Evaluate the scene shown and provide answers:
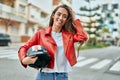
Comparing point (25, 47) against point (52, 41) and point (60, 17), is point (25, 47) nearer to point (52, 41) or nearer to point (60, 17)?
point (52, 41)

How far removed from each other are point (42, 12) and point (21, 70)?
156 cm

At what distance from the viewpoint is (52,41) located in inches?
78.7

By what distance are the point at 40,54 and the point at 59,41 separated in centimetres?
21

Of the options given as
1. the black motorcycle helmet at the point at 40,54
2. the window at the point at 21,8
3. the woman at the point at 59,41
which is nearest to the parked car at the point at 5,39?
the window at the point at 21,8

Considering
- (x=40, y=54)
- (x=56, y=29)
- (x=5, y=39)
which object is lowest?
(x=5, y=39)

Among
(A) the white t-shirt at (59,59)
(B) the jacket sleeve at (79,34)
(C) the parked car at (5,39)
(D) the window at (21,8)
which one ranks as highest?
(D) the window at (21,8)

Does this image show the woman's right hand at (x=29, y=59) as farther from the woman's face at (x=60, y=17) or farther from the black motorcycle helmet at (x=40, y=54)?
the woman's face at (x=60, y=17)

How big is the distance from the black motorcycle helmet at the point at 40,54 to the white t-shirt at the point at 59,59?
8 centimetres

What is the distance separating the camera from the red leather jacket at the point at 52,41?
1.98 m

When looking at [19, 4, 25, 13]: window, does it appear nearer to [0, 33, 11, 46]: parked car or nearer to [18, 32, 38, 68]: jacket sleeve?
[0, 33, 11, 46]: parked car

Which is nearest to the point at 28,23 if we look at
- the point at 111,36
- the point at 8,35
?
the point at 8,35

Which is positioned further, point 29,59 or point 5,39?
point 5,39

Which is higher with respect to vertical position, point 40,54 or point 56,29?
point 56,29

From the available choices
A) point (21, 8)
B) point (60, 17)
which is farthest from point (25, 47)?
point (21, 8)
